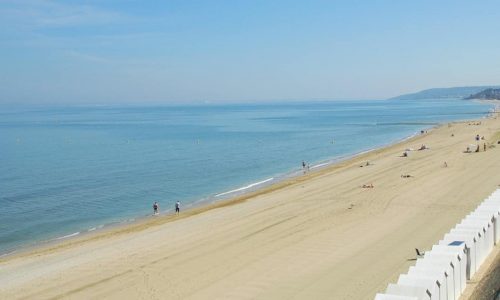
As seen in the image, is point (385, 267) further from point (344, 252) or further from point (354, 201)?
point (354, 201)

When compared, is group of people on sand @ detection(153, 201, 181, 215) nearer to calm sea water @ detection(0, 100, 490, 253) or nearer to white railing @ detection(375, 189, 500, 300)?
calm sea water @ detection(0, 100, 490, 253)

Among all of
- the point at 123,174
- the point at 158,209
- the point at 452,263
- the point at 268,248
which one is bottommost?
the point at 158,209

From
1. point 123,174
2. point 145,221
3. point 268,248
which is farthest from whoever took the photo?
point 123,174

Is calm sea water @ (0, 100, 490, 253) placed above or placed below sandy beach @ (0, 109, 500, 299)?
below

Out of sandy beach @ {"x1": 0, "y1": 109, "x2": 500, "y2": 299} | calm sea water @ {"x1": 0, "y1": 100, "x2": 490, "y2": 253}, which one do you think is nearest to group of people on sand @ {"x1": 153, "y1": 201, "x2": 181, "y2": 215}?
calm sea water @ {"x1": 0, "y1": 100, "x2": 490, "y2": 253}

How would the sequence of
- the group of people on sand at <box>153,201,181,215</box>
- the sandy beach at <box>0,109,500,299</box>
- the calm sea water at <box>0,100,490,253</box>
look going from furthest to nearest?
the group of people on sand at <box>153,201,181,215</box>, the calm sea water at <box>0,100,490,253</box>, the sandy beach at <box>0,109,500,299</box>

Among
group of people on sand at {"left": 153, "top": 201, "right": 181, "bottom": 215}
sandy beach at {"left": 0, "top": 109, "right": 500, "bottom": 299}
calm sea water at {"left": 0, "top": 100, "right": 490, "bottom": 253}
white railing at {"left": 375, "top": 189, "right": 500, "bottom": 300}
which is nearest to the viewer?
white railing at {"left": 375, "top": 189, "right": 500, "bottom": 300}

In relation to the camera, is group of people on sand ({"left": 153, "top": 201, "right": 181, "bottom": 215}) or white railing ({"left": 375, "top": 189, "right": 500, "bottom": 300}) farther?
group of people on sand ({"left": 153, "top": 201, "right": 181, "bottom": 215})

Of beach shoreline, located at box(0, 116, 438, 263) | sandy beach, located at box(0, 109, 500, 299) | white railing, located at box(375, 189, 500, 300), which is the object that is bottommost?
beach shoreline, located at box(0, 116, 438, 263)

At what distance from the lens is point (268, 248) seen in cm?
1844

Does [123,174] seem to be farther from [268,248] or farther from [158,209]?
[268,248]

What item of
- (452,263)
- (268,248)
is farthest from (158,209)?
(452,263)

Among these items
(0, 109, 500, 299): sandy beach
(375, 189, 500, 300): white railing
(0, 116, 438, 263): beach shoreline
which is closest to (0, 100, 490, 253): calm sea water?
(0, 116, 438, 263): beach shoreline

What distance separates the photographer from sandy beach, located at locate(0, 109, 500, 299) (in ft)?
48.5
